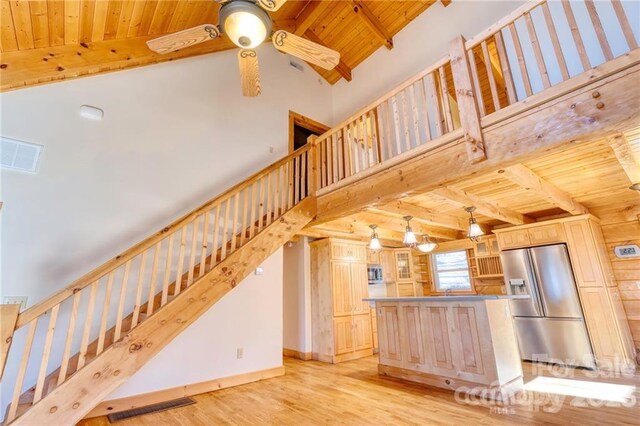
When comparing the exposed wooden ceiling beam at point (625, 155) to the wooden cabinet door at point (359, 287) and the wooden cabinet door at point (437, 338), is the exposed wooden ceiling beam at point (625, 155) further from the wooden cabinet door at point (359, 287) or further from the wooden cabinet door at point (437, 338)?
the wooden cabinet door at point (359, 287)

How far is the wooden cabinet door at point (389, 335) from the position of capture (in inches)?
164

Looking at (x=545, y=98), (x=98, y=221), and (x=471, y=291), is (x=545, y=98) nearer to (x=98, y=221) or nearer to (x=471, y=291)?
(x=98, y=221)

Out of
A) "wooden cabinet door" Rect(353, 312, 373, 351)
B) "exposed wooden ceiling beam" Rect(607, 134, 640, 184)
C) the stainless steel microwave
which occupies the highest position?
"exposed wooden ceiling beam" Rect(607, 134, 640, 184)

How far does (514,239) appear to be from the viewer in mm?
5000

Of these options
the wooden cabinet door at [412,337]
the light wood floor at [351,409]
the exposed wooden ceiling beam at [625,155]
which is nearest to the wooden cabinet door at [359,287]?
the wooden cabinet door at [412,337]

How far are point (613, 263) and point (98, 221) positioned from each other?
7.28 metres

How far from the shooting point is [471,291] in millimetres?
6223

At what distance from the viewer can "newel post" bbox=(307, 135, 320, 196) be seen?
4344 millimetres

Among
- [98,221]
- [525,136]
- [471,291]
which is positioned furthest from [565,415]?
[98,221]

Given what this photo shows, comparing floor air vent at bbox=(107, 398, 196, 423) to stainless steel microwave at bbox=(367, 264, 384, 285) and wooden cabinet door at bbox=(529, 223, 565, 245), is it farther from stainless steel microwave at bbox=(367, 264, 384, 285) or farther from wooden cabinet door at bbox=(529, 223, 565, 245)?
wooden cabinet door at bbox=(529, 223, 565, 245)

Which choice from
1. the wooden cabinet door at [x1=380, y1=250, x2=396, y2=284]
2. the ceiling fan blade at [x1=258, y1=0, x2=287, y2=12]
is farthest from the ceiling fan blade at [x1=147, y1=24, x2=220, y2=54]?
the wooden cabinet door at [x1=380, y1=250, x2=396, y2=284]

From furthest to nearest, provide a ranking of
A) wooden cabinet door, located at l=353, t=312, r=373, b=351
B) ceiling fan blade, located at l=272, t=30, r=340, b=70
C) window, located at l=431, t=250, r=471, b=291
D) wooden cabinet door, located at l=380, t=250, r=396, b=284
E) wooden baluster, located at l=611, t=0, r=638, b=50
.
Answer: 1. wooden cabinet door, located at l=380, t=250, r=396, b=284
2. window, located at l=431, t=250, r=471, b=291
3. wooden cabinet door, located at l=353, t=312, r=373, b=351
4. ceiling fan blade, located at l=272, t=30, r=340, b=70
5. wooden baluster, located at l=611, t=0, r=638, b=50

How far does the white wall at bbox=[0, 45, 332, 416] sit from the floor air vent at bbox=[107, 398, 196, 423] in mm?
199

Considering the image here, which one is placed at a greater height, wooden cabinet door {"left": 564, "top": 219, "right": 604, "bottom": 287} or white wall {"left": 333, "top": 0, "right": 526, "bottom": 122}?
white wall {"left": 333, "top": 0, "right": 526, "bottom": 122}
